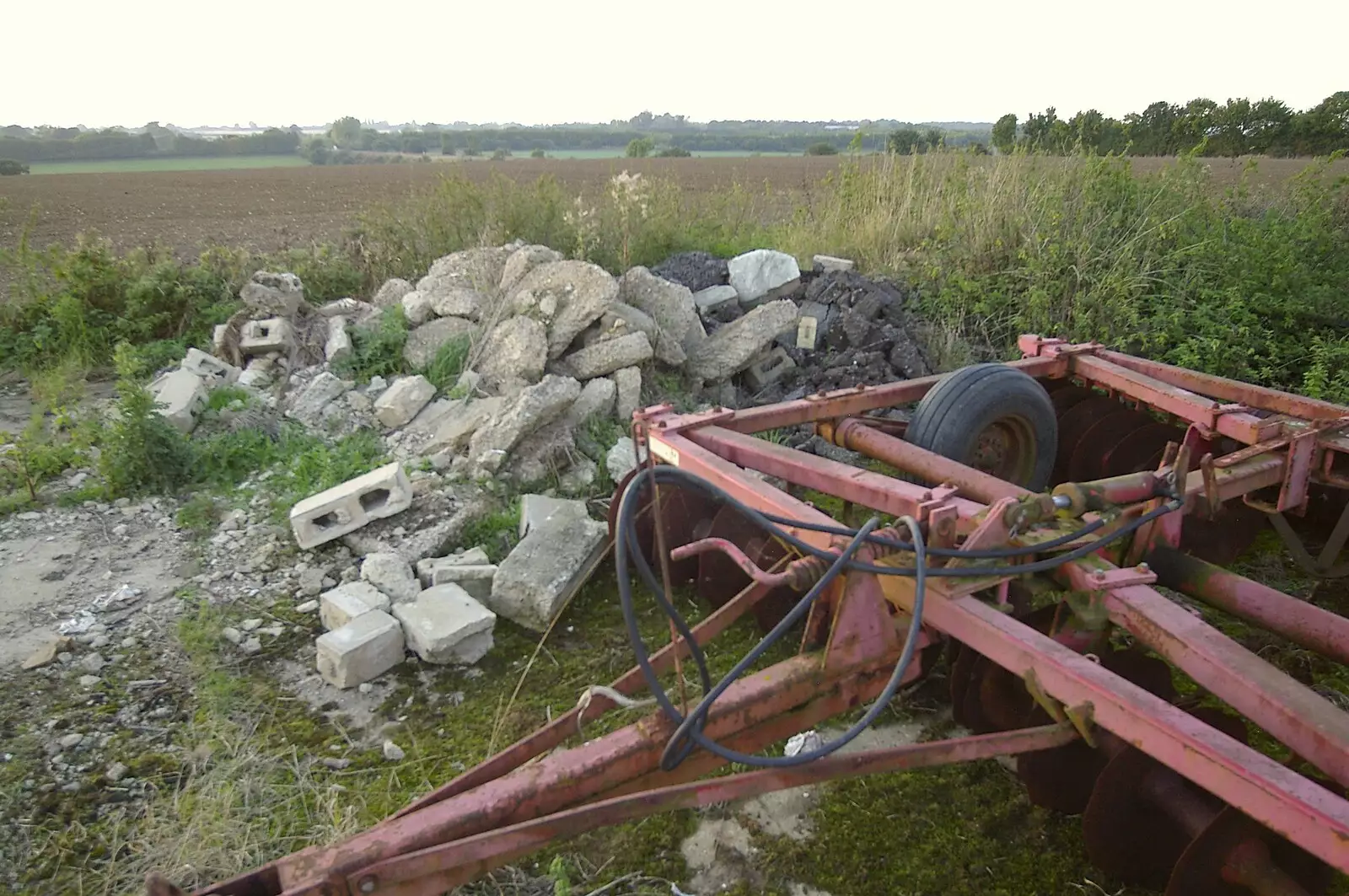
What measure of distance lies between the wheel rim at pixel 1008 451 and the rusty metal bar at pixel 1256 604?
1187 mm

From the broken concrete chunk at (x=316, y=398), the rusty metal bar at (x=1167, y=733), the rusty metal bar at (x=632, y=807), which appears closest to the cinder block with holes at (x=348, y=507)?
the broken concrete chunk at (x=316, y=398)

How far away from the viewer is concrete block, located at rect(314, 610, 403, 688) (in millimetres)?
3344

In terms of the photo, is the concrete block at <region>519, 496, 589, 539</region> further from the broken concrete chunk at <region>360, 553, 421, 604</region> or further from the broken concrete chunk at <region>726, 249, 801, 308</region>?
the broken concrete chunk at <region>726, 249, 801, 308</region>

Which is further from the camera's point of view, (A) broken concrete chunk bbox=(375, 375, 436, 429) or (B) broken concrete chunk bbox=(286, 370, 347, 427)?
(B) broken concrete chunk bbox=(286, 370, 347, 427)

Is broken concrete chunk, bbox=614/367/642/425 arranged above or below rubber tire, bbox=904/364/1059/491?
below

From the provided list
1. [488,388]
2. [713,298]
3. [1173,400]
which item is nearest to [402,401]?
[488,388]

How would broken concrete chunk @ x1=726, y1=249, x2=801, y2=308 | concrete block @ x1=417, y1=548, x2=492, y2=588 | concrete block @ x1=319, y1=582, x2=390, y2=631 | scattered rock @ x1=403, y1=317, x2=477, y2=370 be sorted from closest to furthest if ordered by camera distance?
concrete block @ x1=319, y1=582, x2=390, y2=631 < concrete block @ x1=417, y1=548, x2=492, y2=588 < scattered rock @ x1=403, y1=317, x2=477, y2=370 < broken concrete chunk @ x1=726, y1=249, x2=801, y2=308

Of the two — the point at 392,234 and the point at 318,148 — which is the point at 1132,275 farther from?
the point at 318,148

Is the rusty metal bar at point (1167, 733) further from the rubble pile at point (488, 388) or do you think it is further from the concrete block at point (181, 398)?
the concrete block at point (181, 398)

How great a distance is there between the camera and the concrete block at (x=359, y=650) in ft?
11.0

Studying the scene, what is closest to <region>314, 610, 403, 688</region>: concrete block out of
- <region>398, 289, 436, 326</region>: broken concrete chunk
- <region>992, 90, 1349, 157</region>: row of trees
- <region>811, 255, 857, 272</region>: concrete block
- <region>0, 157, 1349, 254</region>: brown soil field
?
<region>398, 289, 436, 326</region>: broken concrete chunk

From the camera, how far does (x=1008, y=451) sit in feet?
13.7

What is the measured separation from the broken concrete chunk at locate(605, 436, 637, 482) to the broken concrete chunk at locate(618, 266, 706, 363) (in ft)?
4.44

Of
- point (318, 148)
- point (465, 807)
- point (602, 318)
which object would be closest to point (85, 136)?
point (318, 148)
